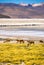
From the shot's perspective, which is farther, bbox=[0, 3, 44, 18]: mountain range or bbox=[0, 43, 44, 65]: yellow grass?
bbox=[0, 3, 44, 18]: mountain range

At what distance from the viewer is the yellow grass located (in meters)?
5.31

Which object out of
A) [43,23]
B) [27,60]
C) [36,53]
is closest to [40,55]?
[36,53]

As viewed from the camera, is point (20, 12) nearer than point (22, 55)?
No

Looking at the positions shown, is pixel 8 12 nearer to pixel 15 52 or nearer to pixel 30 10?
pixel 30 10

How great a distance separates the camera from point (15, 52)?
6031mm

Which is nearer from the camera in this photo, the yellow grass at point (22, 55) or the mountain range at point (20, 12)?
the yellow grass at point (22, 55)

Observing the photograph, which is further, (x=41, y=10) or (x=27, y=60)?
(x=41, y=10)

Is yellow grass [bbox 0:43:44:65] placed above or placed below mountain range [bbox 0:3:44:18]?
below

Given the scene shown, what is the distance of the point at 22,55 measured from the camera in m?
5.71

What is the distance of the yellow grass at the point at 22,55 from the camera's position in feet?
17.4

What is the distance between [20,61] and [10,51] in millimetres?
879

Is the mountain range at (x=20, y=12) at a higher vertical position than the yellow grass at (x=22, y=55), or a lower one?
higher

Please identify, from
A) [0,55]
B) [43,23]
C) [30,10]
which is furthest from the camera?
[43,23]

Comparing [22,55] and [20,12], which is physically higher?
[20,12]
